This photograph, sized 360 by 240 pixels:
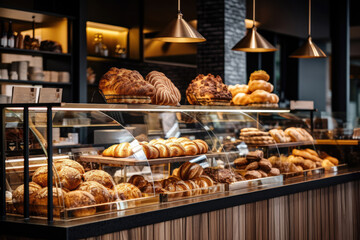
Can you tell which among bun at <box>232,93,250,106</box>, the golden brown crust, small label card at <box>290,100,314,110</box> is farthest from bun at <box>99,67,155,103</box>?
small label card at <box>290,100,314,110</box>

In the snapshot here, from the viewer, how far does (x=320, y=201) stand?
13.1ft

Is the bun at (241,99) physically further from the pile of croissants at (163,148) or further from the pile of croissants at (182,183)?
the pile of croissants at (182,183)

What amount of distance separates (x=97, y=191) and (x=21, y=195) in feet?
1.23

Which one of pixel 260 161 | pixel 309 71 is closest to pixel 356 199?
pixel 260 161

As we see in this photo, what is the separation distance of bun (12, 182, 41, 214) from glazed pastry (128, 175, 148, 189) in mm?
554

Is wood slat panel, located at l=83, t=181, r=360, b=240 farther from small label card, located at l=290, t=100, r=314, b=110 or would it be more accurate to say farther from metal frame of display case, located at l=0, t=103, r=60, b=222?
small label card, located at l=290, t=100, r=314, b=110

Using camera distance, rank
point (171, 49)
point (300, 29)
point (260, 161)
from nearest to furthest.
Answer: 1. point (260, 161)
2. point (171, 49)
3. point (300, 29)

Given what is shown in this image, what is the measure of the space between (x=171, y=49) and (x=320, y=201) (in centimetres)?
529

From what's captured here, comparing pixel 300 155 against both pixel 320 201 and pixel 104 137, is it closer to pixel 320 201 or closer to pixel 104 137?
pixel 320 201

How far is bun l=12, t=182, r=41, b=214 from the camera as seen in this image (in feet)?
7.99

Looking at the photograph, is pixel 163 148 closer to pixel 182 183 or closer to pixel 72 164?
→ pixel 182 183

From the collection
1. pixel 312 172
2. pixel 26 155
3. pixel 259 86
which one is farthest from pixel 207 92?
pixel 26 155

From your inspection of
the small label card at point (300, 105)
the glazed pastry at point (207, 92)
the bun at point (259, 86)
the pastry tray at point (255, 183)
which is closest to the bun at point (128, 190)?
the pastry tray at point (255, 183)

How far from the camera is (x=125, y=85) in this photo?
2.91m
